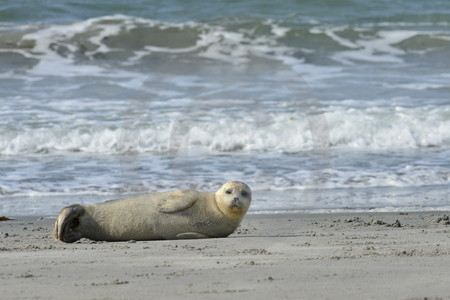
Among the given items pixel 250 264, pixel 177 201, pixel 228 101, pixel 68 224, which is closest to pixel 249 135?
pixel 228 101

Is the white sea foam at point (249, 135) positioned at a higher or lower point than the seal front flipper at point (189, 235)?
lower

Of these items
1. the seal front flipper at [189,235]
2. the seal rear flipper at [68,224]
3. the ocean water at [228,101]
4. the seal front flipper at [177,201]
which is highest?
the seal front flipper at [177,201]

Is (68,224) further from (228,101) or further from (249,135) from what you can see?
(228,101)

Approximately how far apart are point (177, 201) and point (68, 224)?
2.25ft

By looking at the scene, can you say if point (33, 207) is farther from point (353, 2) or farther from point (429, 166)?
point (353, 2)

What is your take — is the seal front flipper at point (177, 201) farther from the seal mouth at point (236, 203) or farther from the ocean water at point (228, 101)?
the ocean water at point (228, 101)

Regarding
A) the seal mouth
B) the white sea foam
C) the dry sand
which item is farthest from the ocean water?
the seal mouth

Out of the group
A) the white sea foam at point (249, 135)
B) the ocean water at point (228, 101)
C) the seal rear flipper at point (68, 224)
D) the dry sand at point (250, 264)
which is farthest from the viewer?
the white sea foam at point (249, 135)

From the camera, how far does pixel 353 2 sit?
19484 millimetres

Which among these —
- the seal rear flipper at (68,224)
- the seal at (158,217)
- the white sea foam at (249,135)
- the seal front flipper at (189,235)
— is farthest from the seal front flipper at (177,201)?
the white sea foam at (249,135)

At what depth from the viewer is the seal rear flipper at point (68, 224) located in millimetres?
5500

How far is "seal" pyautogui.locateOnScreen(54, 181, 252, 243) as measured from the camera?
219 inches

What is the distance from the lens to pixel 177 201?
564 centimetres

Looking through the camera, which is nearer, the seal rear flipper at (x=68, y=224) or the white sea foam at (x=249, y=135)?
the seal rear flipper at (x=68, y=224)
